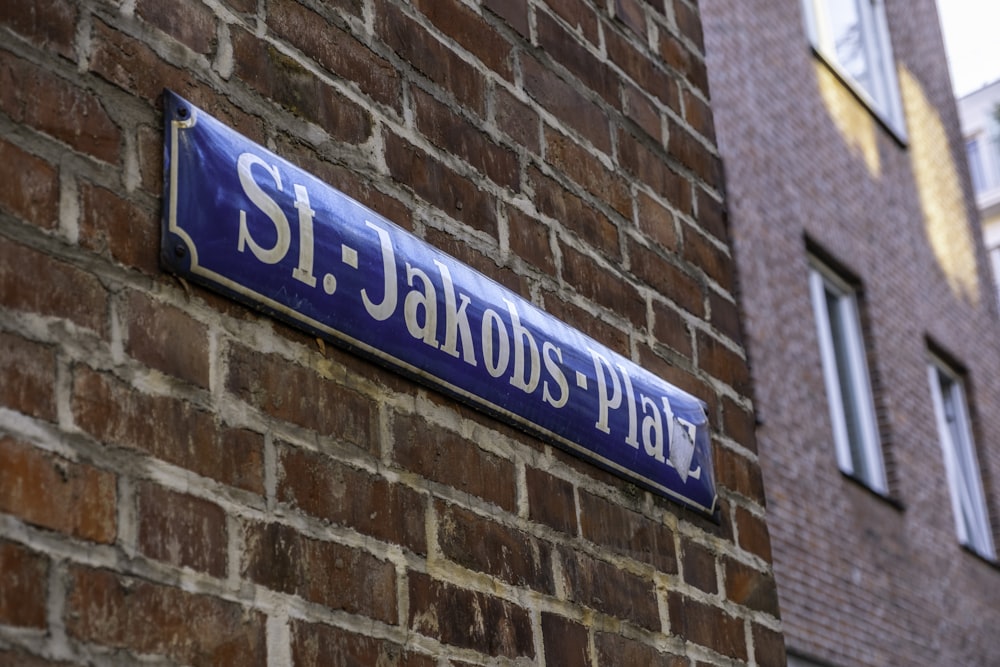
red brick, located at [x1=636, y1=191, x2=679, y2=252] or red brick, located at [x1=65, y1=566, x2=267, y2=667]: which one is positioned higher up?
red brick, located at [x1=636, y1=191, x2=679, y2=252]

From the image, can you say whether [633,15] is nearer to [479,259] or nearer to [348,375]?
[479,259]

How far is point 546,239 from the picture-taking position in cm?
202

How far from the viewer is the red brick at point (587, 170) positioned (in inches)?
82.8

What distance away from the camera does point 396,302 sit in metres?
1.64

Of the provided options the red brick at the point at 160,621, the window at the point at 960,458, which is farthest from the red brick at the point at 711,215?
the window at the point at 960,458

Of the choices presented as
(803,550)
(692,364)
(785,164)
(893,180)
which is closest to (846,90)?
(893,180)

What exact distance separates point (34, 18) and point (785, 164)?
8.58 meters

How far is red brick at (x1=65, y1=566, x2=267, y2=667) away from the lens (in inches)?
47.6

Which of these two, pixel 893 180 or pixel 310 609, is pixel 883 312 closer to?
pixel 893 180

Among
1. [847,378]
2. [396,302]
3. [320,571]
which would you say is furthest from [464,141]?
[847,378]

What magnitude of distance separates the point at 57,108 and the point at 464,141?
67cm

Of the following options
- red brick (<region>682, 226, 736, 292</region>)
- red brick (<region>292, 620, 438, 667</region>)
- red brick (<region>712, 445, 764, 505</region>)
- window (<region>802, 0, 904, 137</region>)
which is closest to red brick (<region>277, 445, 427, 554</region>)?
red brick (<region>292, 620, 438, 667</region>)

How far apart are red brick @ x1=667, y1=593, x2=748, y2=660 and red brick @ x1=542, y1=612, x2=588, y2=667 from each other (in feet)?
0.72

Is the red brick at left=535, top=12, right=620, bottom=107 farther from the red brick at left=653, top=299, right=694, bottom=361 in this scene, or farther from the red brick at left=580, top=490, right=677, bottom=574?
the red brick at left=580, top=490, right=677, bottom=574
